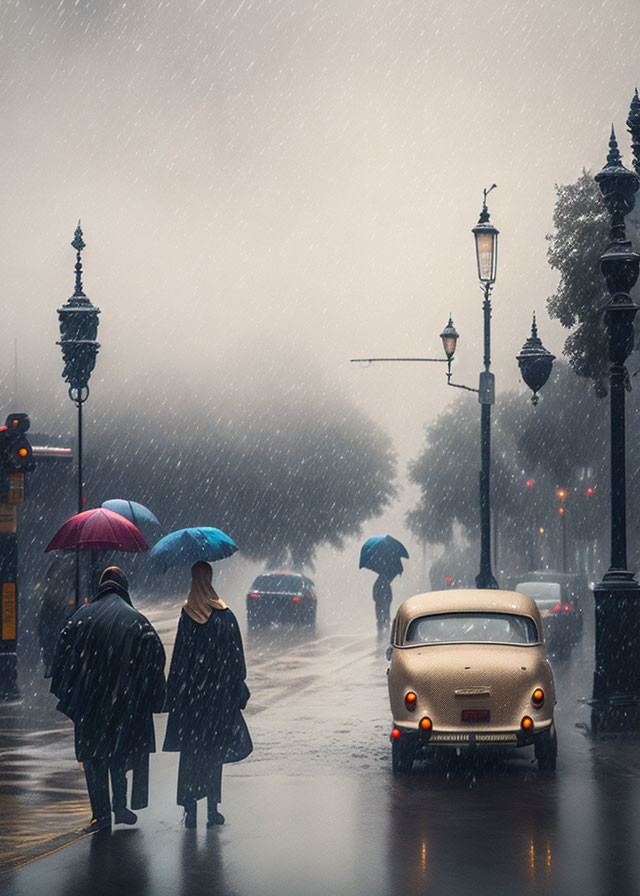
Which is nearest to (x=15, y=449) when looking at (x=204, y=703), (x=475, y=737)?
(x=475, y=737)

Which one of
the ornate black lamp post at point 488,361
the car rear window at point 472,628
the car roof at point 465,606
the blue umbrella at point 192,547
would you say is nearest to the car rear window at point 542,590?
the ornate black lamp post at point 488,361

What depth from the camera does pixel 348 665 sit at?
23.2m

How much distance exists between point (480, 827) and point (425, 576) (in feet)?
323

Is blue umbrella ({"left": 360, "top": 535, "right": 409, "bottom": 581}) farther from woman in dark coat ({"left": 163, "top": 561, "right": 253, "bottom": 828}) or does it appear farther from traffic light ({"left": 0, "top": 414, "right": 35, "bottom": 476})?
woman in dark coat ({"left": 163, "top": 561, "right": 253, "bottom": 828})

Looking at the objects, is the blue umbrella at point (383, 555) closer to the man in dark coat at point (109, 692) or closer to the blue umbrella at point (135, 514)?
the blue umbrella at point (135, 514)

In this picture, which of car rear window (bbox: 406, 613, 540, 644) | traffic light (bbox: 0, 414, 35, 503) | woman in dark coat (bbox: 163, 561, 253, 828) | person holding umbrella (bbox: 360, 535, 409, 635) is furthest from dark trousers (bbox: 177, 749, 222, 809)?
person holding umbrella (bbox: 360, 535, 409, 635)

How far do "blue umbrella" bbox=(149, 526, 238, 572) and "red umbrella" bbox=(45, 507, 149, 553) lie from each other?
4924mm

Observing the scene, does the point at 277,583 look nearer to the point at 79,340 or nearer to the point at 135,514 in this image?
the point at 135,514

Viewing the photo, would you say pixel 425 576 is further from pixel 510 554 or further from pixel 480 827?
pixel 480 827

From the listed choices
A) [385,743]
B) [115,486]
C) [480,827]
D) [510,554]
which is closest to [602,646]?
[385,743]

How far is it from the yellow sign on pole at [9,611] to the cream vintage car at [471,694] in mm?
7730

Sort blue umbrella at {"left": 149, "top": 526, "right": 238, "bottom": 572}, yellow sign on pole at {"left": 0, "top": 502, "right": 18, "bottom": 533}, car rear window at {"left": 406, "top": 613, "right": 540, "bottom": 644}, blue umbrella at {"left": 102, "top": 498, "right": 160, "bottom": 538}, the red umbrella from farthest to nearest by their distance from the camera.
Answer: blue umbrella at {"left": 149, "top": 526, "right": 238, "bottom": 572}
blue umbrella at {"left": 102, "top": 498, "right": 160, "bottom": 538}
yellow sign on pole at {"left": 0, "top": 502, "right": 18, "bottom": 533}
the red umbrella
car rear window at {"left": 406, "top": 613, "right": 540, "bottom": 644}

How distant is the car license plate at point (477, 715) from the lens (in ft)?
37.8

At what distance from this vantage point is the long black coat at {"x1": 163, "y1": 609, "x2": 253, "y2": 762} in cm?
946
